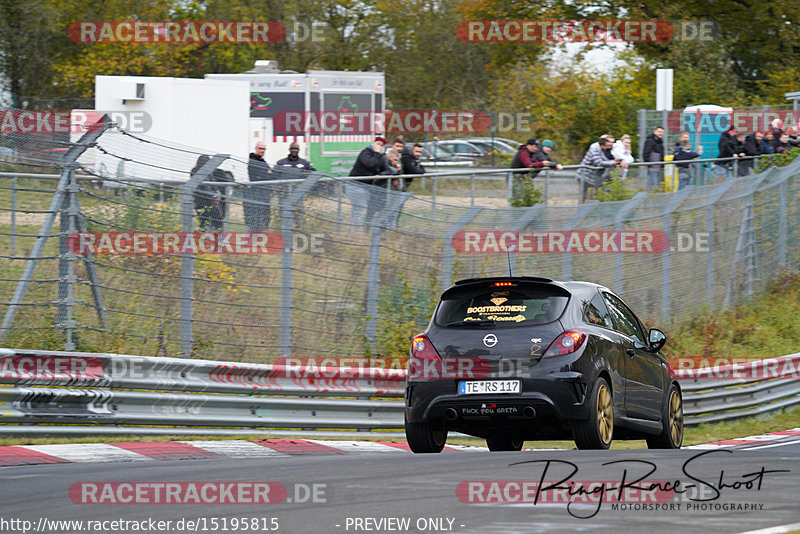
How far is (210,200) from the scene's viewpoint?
1347cm

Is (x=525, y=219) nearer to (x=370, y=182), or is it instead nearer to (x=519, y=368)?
(x=370, y=182)

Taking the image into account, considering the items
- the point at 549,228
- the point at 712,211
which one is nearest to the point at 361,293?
the point at 549,228

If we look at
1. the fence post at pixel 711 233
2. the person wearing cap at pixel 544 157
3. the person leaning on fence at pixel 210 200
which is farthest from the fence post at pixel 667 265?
the person leaning on fence at pixel 210 200

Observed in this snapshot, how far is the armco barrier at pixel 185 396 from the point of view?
35.8ft

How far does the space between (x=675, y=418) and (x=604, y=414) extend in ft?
7.64

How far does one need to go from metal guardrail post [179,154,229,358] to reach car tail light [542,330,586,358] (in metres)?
4.23

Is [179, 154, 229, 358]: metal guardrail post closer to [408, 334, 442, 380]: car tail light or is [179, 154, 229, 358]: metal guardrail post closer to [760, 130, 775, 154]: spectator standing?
[408, 334, 442, 380]: car tail light

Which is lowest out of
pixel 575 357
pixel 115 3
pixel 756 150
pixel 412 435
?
pixel 412 435

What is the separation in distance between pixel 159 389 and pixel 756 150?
17213 millimetres

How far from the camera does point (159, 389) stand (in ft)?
38.4

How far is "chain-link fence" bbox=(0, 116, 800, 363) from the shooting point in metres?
12.2

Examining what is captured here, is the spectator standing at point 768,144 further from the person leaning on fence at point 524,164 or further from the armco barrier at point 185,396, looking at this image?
the armco barrier at point 185,396

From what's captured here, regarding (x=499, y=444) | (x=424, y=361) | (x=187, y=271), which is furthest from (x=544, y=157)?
(x=424, y=361)

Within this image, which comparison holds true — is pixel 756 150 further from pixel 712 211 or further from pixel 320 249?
pixel 320 249
